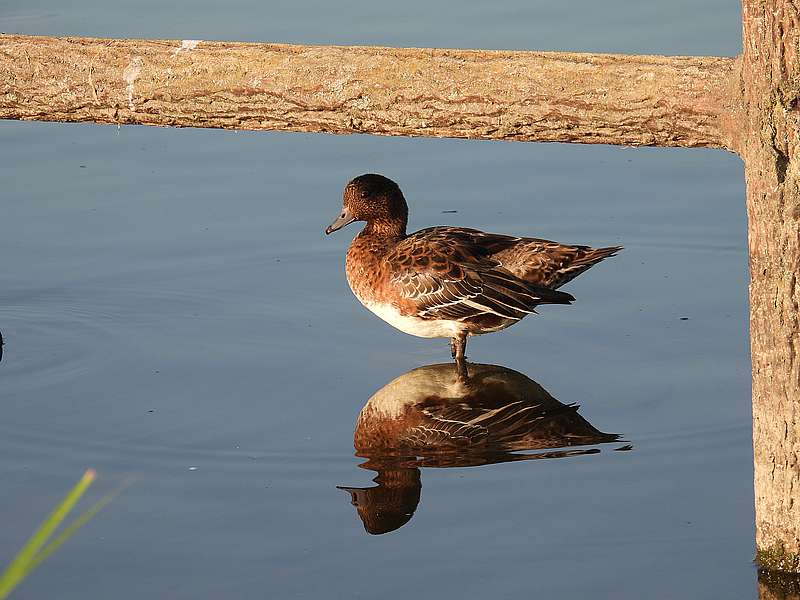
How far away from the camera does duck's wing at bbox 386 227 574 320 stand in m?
7.11

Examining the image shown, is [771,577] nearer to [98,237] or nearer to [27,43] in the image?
[27,43]

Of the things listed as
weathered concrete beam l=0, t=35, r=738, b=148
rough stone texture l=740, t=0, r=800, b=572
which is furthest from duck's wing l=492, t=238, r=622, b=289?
rough stone texture l=740, t=0, r=800, b=572

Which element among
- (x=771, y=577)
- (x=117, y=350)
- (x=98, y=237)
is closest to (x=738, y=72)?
(x=771, y=577)

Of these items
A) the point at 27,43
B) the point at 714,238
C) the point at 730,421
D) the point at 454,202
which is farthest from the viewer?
the point at 454,202

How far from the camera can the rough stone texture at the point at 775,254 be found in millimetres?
4340

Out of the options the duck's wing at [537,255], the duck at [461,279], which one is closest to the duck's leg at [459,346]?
the duck at [461,279]

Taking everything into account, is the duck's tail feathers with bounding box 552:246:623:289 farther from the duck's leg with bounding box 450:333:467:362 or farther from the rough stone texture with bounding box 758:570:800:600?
the rough stone texture with bounding box 758:570:800:600

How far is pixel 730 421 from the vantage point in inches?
244

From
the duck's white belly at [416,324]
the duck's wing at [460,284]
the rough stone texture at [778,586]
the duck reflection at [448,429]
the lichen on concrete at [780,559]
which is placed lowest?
the rough stone texture at [778,586]

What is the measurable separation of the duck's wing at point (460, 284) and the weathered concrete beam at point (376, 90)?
6.93 ft

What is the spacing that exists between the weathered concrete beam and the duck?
83.5 inches

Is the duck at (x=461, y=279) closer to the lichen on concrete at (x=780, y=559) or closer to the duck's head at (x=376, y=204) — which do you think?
the duck's head at (x=376, y=204)

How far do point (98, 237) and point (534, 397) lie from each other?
3.48 meters

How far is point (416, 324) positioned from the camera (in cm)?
723
